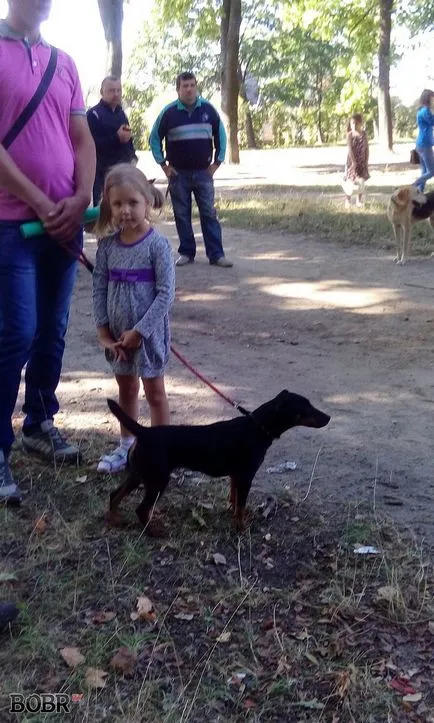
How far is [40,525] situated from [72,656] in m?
0.93

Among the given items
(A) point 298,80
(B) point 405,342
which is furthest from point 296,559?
(A) point 298,80

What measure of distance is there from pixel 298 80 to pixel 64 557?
46.1 meters

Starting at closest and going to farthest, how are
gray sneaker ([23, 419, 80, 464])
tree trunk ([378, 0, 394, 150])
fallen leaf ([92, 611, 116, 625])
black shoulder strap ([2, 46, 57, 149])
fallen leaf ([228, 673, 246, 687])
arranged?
1. fallen leaf ([228, 673, 246, 687])
2. fallen leaf ([92, 611, 116, 625])
3. black shoulder strap ([2, 46, 57, 149])
4. gray sneaker ([23, 419, 80, 464])
5. tree trunk ([378, 0, 394, 150])

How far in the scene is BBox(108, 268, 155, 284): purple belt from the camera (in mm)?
3629

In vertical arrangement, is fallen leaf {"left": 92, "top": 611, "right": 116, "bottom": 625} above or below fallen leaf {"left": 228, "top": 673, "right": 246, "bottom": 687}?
above

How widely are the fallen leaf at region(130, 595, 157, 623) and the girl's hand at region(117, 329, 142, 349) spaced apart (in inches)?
45.6

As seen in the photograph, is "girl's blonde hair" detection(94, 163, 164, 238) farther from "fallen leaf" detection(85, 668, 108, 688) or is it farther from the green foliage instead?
the green foliage

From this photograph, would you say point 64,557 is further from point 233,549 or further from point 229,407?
point 229,407

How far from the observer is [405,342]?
648cm

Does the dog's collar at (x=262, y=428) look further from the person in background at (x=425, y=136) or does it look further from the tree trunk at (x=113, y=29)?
the person in background at (x=425, y=136)

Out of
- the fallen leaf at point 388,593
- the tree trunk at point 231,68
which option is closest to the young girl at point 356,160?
the tree trunk at point 231,68

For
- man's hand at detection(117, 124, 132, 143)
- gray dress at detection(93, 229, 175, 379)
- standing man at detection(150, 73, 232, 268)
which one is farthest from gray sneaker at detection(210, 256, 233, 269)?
gray dress at detection(93, 229, 175, 379)

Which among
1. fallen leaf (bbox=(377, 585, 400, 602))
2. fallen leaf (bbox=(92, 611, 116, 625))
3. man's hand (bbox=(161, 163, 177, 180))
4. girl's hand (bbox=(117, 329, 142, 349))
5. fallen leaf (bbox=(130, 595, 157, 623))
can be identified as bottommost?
fallen leaf (bbox=(377, 585, 400, 602))

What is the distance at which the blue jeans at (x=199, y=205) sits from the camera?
942cm
